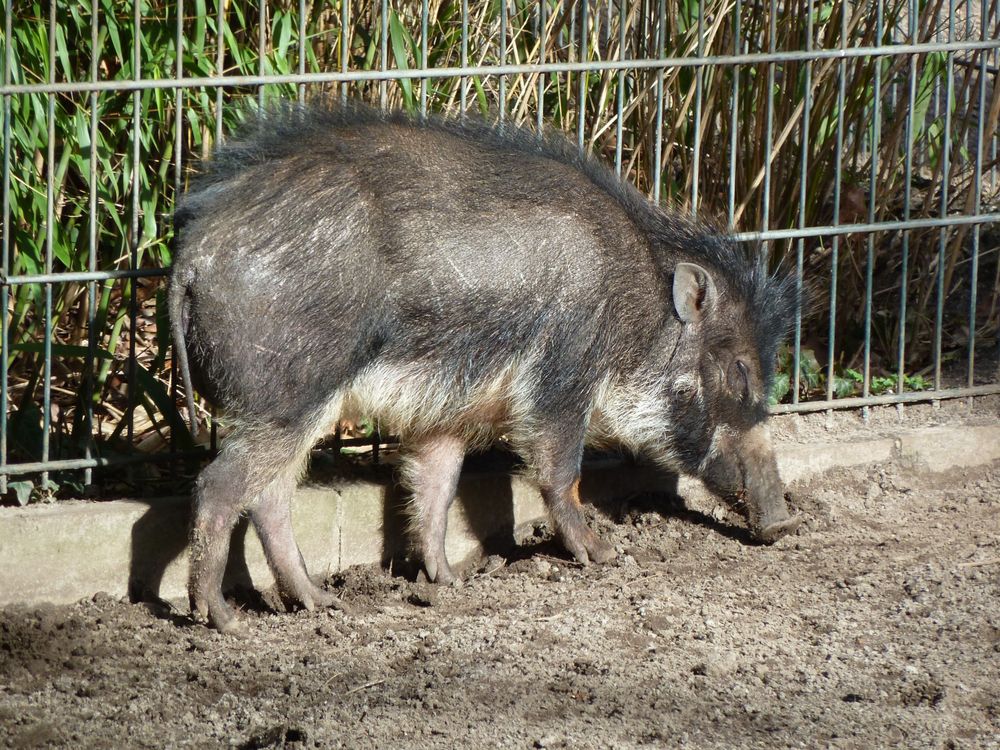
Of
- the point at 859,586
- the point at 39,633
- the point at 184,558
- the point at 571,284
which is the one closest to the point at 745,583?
the point at 859,586

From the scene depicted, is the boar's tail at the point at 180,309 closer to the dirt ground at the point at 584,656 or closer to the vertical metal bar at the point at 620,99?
the dirt ground at the point at 584,656

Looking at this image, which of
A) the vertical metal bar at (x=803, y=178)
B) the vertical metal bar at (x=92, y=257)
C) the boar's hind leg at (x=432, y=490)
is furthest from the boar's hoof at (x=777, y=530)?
the vertical metal bar at (x=92, y=257)

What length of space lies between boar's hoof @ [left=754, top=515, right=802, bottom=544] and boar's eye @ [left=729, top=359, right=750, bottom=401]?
528 millimetres

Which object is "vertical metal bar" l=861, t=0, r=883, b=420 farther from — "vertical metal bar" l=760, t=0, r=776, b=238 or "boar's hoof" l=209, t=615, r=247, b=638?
A: "boar's hoof" l=209, t=615, r=247, b=638

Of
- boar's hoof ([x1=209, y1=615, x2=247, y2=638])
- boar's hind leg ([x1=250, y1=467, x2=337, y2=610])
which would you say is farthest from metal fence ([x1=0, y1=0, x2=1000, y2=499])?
boar's hoof ([x1=209, y1=615, x2=247, y2=638])

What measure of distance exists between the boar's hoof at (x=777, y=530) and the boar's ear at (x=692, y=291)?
89 centimetres

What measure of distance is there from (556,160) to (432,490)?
4.44ft

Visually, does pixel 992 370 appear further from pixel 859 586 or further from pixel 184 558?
pixel 184 558

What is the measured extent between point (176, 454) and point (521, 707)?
1813 mm

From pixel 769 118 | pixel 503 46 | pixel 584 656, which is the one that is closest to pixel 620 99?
pixel 503 46

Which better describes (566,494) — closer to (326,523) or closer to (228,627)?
(326,523)

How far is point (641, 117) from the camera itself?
6027mm

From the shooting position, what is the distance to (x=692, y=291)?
5047 mm

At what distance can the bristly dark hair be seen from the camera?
457 centimetres
